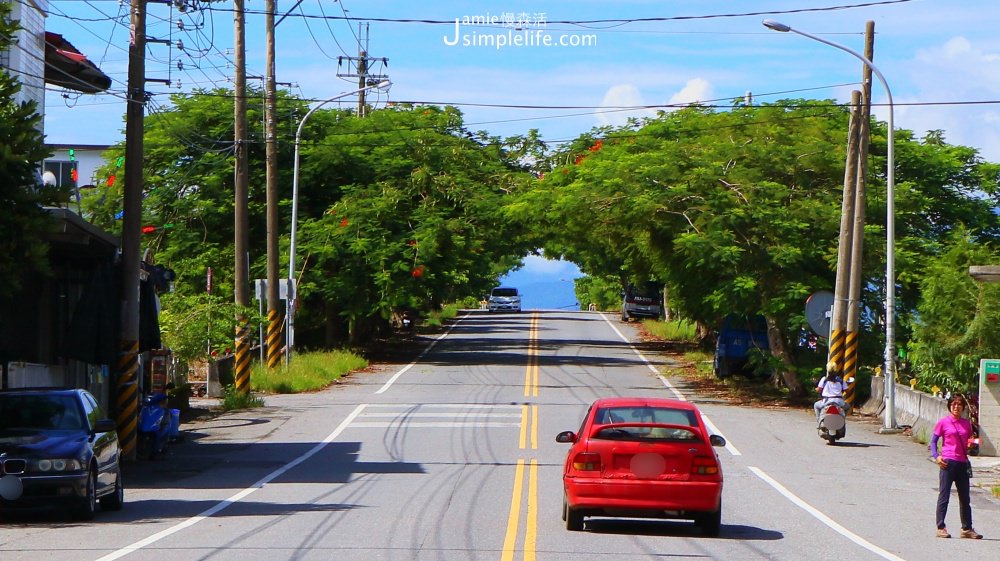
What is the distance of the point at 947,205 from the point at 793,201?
533 centimetres

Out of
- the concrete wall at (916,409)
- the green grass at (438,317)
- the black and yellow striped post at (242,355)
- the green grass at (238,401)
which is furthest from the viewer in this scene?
the green grass at (438,317)

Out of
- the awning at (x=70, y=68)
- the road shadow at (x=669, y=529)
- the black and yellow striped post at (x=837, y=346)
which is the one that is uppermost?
the awning at (x=70, y=68)

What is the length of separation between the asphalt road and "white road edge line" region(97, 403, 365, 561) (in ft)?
0.11

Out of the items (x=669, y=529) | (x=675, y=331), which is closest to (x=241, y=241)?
(x=669, y=529)

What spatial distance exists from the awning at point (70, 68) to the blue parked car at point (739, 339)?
1826 centimetres

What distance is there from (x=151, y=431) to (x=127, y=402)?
0.64m

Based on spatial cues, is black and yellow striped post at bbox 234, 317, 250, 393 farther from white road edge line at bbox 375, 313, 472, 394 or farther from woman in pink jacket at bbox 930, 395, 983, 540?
woman in pink jacket at bbox 930, 395, 983, 540

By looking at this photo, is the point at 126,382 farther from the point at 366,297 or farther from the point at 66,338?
the point at 366,297

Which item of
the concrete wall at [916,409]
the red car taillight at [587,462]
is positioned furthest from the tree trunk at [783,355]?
the red car taillight at [587,462]

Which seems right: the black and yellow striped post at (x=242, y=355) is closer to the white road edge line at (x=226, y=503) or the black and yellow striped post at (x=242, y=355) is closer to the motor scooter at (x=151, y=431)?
the white road edge line at (x=226, y=503)

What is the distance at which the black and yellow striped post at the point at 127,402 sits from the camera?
70.7ft

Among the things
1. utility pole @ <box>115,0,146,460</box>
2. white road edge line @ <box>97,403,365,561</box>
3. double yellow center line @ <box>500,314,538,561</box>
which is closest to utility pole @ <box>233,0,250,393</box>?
white road edge line @ <box>97,403,365,561</box>

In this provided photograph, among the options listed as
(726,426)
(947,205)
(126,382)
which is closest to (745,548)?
(126,382)

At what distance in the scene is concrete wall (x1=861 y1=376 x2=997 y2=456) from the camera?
23.5 meters
